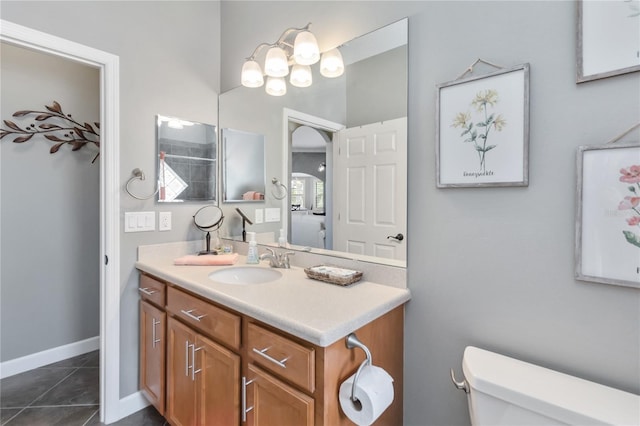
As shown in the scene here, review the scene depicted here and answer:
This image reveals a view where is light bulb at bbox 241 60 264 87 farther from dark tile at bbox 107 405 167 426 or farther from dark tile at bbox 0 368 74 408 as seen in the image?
dark tile at bbox 0 368 74 408

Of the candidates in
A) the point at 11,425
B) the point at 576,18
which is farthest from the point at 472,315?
the point at 11,425

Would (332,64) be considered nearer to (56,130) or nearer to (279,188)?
(279,188)

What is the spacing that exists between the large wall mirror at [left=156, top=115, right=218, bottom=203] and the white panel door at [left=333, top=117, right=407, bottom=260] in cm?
104

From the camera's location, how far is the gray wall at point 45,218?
7.26ft

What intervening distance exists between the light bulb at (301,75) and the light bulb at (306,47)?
0.46 feet

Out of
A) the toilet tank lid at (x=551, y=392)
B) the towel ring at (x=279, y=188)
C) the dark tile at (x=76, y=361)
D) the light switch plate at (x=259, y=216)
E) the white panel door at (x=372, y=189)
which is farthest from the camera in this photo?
the dark tile at (x=76, y=361)

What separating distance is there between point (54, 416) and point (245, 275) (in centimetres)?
141

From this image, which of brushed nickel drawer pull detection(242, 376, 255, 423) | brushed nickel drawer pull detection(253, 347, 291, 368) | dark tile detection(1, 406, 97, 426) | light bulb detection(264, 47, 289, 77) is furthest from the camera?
dark tile detection(1, 406, 97, 426)

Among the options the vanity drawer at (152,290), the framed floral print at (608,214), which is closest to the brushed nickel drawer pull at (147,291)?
the vanity drawer at (152,290)

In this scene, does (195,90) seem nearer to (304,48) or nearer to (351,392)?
(304,48)

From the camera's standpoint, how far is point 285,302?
44.7 inches

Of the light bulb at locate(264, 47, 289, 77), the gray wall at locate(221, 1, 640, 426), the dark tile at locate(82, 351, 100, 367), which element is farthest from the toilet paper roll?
the dark tile at locate(82, 351, 100, 367)

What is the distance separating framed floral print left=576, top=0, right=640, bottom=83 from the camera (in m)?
0.84

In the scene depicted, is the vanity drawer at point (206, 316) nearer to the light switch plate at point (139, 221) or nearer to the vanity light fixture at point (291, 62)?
the light switch plate at point (139, 221)
